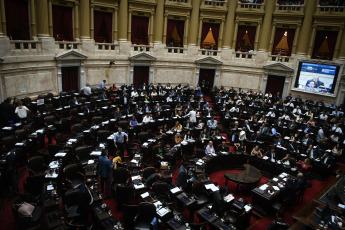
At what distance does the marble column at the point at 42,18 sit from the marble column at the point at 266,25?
17.8 m

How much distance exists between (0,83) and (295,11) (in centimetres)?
2295

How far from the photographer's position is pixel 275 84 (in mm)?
24016

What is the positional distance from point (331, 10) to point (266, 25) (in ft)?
16.7

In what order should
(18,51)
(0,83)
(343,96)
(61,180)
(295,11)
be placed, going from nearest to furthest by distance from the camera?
(61,180)
(0,83)
(18,51)
(343,96)
(295,11)

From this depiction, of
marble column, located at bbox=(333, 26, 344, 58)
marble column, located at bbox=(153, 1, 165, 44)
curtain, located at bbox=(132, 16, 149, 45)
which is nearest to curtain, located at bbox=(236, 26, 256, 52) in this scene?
marble column, located at bbox=(333, 26, 344, 58)

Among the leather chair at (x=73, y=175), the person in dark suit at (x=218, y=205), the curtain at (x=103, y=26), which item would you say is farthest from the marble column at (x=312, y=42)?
the leather chair at (x=73, y=175)

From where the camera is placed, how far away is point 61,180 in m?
9.48

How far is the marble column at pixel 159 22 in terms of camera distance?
22.8 meters

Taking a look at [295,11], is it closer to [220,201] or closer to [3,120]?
[220,201]

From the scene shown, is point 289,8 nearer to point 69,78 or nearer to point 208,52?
point 208,52

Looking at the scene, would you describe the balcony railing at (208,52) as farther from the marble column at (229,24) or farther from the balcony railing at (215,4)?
the balcony railing at (215,4)

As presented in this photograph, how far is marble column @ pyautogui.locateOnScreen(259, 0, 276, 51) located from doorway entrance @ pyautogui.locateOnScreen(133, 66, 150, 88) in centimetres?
1073

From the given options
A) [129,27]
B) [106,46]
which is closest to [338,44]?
[129,27]

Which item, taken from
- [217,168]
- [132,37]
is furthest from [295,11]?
[217,168]
